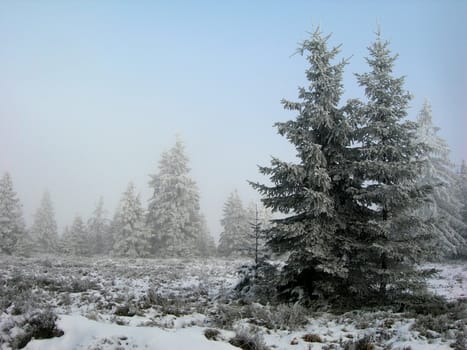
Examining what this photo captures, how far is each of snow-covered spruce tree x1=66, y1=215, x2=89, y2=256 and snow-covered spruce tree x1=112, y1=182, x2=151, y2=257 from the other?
334 inches

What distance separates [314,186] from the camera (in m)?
11.3

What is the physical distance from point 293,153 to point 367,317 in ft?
20.6

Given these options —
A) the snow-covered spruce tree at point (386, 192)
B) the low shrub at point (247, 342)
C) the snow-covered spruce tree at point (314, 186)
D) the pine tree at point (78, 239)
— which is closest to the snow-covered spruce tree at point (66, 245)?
the pine tree at point (78, 239)

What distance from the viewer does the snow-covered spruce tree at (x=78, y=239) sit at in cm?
4609

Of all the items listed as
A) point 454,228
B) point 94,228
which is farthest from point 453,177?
point 94,228

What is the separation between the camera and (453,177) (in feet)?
104

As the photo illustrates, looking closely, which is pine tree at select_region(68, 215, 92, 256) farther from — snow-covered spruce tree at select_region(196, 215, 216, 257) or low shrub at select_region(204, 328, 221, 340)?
low shrub at select_region(204, 328, 221, 340)

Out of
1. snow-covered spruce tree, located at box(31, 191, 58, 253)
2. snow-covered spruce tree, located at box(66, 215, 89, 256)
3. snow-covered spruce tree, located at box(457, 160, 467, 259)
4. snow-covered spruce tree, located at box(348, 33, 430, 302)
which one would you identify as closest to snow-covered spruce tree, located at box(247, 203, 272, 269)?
snow-covered spruce tree, located at box(348, 33, 430, 302)

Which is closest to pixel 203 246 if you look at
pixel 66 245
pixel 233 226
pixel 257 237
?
pixel 233 226

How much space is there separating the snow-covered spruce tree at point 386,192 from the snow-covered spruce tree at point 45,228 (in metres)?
52.2

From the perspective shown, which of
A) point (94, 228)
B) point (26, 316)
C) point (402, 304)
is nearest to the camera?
point (26, 316)

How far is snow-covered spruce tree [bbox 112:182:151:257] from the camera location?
39594 millimetres

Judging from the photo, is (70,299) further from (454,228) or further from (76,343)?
(454,228)

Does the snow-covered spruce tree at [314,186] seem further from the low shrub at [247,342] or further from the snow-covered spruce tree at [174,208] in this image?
the snow-covered spruce tree at [174,208]
